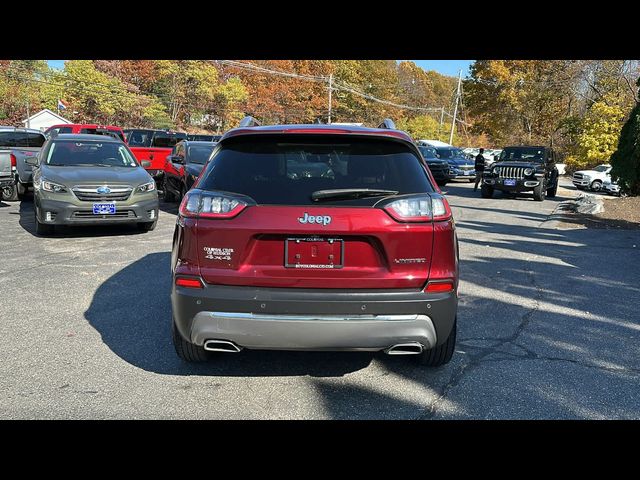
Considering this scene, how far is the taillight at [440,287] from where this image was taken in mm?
3266

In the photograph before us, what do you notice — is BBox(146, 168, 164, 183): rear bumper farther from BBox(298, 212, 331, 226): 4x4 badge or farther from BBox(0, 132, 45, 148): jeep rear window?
BBox(298, 212, 331, 226): 4x4 badge

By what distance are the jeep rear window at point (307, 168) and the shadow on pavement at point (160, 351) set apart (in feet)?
4.73

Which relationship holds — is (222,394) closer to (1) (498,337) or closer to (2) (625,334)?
(1) (498,337)

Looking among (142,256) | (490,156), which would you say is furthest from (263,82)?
(142,256)

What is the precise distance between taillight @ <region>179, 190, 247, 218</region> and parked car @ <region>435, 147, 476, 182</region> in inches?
950

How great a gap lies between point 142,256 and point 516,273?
538 centimetres

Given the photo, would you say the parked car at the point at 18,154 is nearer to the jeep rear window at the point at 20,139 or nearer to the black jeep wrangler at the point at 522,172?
the jeep rear window at the point at 20,139

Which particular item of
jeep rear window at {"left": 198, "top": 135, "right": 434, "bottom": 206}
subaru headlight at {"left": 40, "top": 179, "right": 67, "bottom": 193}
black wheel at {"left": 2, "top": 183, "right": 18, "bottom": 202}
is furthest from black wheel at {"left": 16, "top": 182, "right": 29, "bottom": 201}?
jeep rear window at {"left": 198, "top": 135, "right": 434, "bottom": 206}

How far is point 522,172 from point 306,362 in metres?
16.4

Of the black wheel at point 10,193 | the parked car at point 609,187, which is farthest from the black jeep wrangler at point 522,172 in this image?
the black wheel at point 10,193

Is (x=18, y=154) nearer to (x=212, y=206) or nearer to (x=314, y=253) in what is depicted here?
(x=212, y=206)

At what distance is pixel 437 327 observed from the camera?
3289 millimetres

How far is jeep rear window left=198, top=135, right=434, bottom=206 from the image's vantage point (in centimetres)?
329
